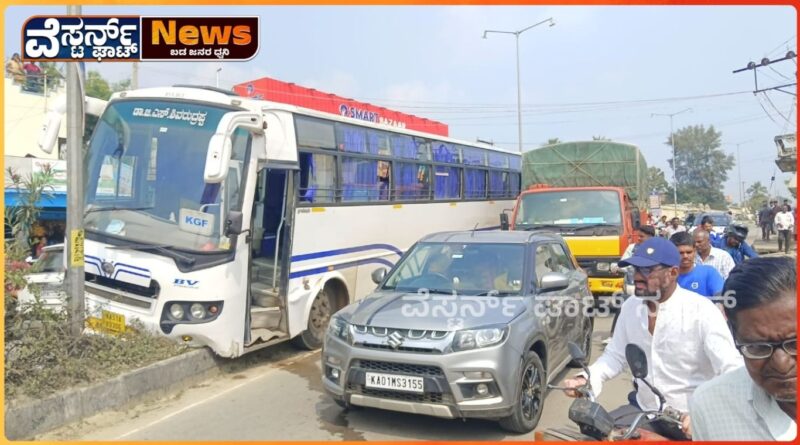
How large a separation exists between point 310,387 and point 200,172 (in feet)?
8.53

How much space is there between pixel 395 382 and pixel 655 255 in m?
2.18

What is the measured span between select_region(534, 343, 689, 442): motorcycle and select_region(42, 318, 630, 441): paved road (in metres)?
2.01

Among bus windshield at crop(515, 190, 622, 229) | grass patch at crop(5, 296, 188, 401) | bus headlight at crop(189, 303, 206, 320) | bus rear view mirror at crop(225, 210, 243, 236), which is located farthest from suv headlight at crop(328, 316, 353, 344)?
bus windshield at crop(515, 190, 622, 229)

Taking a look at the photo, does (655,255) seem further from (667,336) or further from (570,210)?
(570,210)

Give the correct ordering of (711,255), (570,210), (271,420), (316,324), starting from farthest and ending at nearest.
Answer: (570,210) < (316,324) < (711,255) < (271,420)

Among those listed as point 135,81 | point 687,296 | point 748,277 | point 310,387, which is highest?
point 135,81

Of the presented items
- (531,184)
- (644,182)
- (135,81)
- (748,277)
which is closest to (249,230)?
(748,277)

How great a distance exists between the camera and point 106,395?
17.0 feet

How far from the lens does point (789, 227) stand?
60.1ft

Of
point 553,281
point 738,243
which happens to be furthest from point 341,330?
point 738,243

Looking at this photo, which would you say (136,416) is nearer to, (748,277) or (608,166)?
(748,277)

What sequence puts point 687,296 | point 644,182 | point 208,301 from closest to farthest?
point 687,296, point 208,301, point 644,182

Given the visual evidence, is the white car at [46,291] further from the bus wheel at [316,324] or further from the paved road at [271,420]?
the bus wheel at [316,324]

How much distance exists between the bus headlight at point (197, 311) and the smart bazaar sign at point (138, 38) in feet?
8.27
